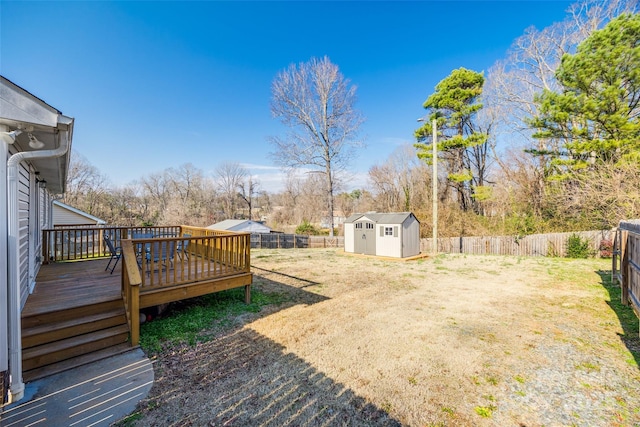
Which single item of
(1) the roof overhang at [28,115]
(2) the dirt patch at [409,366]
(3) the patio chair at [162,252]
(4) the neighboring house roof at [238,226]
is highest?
(1) the roof overhang at [28,115]

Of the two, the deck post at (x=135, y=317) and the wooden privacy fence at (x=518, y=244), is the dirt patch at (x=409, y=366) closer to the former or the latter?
the deck post at (x=135, y=317)

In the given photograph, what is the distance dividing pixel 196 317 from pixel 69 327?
1653 mm

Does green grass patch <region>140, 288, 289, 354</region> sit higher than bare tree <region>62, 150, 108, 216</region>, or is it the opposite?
bare tree <region>62, 150, 108, 216</region>

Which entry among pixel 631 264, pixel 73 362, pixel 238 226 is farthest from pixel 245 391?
pixel 238 226

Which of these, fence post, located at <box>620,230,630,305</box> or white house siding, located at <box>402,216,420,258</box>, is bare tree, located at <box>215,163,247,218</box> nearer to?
white house siding, located at <box>402,216,420,258</box>

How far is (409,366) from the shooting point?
3133 millimetres

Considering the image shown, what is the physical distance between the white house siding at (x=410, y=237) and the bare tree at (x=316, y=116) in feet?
23.5

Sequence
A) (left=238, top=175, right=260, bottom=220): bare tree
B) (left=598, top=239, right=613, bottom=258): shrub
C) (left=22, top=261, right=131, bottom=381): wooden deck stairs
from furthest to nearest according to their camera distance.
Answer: (left=238, top=175, right=260, bottom=220): bare tree, (left=598, top=239, right=613, bottom=258): shrub, (left=22, top=261, right=131, bottom=381): wooden deck stairs

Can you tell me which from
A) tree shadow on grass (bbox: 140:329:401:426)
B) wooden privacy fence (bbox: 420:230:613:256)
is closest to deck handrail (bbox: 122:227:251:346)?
tree shadow on grass (bbox: 140:329:401:426)

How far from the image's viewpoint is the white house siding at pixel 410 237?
11.6 m

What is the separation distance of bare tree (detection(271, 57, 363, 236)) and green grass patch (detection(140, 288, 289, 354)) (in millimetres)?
13051

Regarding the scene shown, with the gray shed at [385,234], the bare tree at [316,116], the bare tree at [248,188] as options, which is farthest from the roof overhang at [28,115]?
the bare tree at [248,188]

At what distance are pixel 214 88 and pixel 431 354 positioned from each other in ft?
58.5

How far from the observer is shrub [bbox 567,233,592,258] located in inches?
431
